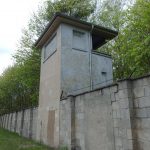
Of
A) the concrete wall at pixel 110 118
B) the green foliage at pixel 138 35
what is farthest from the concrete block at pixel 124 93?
the green foliage at pixel 138 35

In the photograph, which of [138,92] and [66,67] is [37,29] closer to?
[66,67]

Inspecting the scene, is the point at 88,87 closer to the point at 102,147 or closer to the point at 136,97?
the point at 102,147

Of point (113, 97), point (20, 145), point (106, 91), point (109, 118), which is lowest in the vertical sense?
point (20, 145)

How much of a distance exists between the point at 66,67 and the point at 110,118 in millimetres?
4719

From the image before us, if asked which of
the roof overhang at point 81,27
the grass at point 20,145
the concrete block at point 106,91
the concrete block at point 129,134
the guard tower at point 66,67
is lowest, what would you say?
the grass at point 20,145

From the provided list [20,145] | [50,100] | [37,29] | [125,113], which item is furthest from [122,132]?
[37,29]

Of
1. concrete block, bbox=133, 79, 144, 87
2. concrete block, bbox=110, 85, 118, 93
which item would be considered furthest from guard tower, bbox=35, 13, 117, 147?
concrete block, bbox=133, 79, 144, 87

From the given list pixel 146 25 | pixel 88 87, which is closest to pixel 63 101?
pixel 88 87

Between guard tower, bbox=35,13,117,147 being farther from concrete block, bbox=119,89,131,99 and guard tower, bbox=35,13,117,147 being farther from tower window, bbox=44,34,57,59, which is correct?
concrete block, bbox=119,89,131,99

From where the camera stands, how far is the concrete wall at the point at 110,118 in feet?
16.8

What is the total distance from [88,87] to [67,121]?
103 inches

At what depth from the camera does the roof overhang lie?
10.9 meters

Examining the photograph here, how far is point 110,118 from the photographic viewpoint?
6312 mm

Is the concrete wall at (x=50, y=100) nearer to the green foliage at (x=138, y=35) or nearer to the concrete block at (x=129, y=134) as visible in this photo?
the green foliage at (x=138, y=35)
